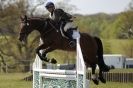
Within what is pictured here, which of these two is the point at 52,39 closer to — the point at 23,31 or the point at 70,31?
the point at 70,31

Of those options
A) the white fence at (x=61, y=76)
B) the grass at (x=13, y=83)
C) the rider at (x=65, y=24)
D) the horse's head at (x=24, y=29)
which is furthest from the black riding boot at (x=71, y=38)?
the grass at (x=13, y=83)

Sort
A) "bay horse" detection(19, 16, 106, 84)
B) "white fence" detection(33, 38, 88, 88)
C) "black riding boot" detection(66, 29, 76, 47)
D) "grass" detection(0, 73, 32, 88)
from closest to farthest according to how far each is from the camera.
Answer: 1. "white fence" detection(33, 38, 88, 88)
2. "black riding boot" detection(66, 29, 76, 47)
3. "bay horse" detection(19, 16, 106, 84)
4. "grass" detection(0, 73, 32, 88)

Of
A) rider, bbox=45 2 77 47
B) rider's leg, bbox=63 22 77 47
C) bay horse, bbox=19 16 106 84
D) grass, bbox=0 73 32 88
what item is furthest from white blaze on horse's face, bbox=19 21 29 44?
grass, bbox=0 73 32 88

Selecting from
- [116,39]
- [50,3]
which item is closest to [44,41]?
[50,3]

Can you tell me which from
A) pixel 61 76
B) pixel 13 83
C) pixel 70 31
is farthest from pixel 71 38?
pixel 13 83

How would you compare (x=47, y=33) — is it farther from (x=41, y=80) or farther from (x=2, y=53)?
(x=2, y=53)

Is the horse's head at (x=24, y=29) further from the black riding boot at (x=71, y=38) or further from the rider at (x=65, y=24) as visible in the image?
the black riding boot at (x=71, y=38)

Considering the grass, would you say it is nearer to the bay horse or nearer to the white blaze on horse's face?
the bay horse

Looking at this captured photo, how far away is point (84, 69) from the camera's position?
9.30m

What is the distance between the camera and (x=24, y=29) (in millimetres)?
10703

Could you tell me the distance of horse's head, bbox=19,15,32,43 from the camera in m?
10.7

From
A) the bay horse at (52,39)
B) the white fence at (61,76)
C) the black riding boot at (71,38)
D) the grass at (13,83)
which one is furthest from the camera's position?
the grass at (13,83)

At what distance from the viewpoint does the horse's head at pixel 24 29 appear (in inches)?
420

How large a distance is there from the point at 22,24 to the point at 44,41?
62cm
